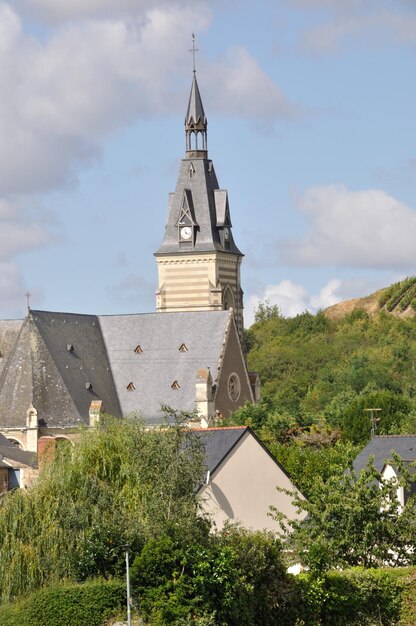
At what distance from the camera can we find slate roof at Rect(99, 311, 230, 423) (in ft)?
219

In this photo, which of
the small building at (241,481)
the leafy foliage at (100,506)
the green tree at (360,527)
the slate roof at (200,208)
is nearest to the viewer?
the leafy foliage at (100,506)

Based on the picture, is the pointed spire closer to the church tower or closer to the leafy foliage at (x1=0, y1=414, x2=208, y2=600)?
the church tower

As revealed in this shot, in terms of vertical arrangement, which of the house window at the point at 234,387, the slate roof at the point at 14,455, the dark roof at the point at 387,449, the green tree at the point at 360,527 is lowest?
the green tree at the point at 360,527

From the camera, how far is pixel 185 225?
78250 mm

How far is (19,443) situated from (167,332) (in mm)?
8720

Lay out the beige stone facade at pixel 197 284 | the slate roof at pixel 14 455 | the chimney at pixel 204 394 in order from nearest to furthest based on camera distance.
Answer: the slate roof at pixel 14 455 < the chimney at pixel 204 394 < the beige stone facade at pixel 197 284

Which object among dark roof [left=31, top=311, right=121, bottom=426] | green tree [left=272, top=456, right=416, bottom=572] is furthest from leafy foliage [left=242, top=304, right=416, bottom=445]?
green tree [left=272, top=456, right=416, bottom=572]

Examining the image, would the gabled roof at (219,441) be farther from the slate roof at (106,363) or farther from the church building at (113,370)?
the slate roof at (106,363)

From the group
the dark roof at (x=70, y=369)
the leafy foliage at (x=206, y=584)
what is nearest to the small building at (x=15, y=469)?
the dark roof at (x=70, y=369)

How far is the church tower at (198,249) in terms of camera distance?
77250 mm

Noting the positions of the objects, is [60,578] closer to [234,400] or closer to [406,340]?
[234,400]

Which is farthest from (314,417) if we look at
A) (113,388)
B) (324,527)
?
(324,527)

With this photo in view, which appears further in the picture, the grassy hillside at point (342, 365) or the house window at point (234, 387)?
the house window at point (234, 387)

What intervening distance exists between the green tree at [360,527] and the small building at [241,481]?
3.61 metres
